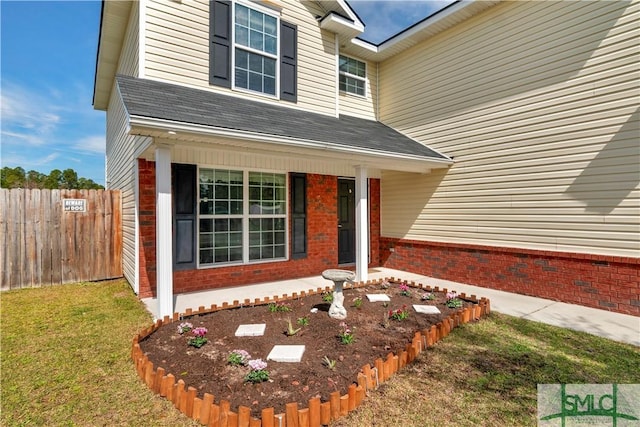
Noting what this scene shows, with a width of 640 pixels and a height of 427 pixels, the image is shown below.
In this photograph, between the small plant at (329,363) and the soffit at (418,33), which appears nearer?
the small plant at (329,363)

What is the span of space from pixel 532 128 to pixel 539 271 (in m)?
2.76

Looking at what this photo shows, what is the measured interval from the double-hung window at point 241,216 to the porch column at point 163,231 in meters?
1.69

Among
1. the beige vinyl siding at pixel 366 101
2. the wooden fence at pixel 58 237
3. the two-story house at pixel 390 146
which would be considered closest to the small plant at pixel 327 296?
the two-story house at pixel 390 146

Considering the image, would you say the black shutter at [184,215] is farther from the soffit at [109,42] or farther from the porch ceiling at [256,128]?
the soffit at [109,42]

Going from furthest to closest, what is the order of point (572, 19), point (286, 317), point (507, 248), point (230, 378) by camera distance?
point (507, 248) < point (572, 19) < point (286, 317) < point (230, 378)

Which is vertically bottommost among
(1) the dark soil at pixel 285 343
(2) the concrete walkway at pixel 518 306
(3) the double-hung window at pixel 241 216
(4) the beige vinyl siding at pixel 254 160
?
(2) the concrete walkway at pixel 518 306

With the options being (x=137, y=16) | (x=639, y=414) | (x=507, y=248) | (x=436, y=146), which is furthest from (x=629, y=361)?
(x=137, y=16)

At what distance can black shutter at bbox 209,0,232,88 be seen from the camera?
6215 millimetres

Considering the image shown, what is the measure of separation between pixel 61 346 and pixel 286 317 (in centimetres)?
273

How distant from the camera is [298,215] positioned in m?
7.29

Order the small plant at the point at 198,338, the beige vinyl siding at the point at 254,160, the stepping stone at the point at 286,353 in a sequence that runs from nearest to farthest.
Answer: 1. the stepping stone at the point at 286,353
2. the small plant at the point at 198,338
3. the beige vinyl siding at the point at 254,160

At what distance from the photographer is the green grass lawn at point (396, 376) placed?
2439mm

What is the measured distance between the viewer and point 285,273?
23.5 ft

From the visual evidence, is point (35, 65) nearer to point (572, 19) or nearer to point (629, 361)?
point (572, 19)
